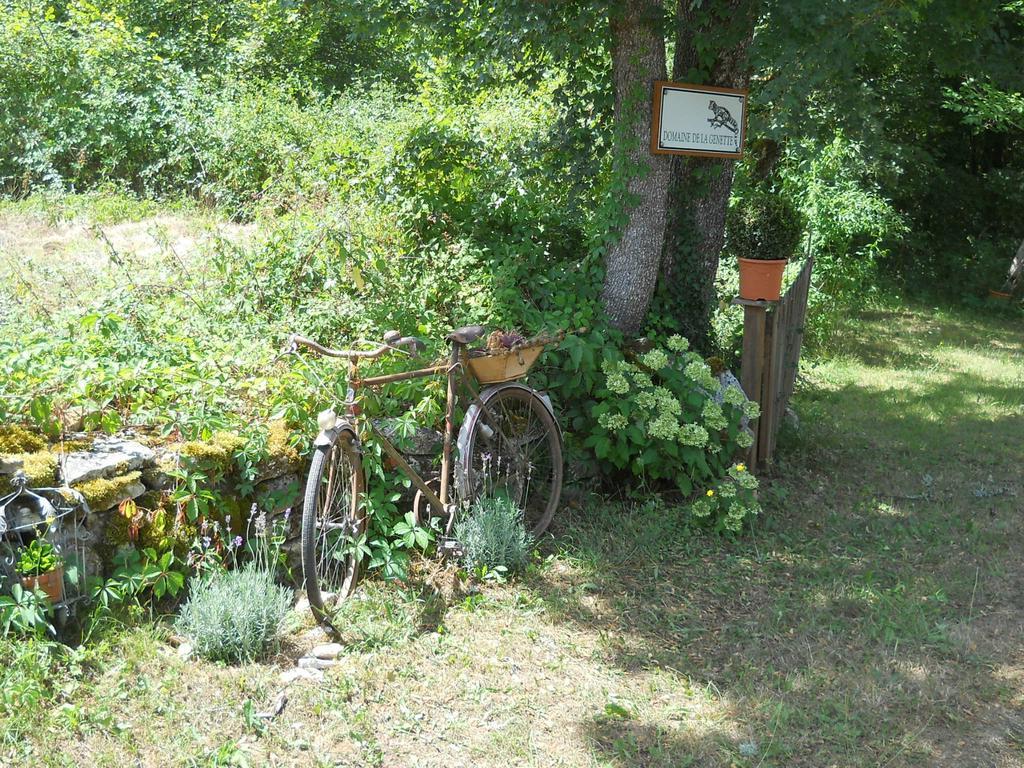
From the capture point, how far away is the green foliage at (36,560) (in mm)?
3207

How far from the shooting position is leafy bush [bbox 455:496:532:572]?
4.25 meters

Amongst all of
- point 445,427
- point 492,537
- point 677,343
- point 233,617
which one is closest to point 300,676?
point 233,617

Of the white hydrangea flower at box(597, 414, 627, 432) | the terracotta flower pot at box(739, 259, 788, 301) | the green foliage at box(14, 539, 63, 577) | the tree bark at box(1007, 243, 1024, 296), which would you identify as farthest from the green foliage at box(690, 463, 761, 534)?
the tree bark at box(1007, 243, 1024, 296)

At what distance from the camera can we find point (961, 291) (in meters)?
13.4

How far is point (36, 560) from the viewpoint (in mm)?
3229

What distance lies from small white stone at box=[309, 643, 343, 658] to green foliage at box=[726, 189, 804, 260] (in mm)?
5074

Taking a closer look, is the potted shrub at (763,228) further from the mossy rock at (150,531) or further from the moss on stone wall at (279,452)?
the mossy rock at (150,531)

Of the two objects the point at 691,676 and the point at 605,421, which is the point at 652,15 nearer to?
the point at 605,421

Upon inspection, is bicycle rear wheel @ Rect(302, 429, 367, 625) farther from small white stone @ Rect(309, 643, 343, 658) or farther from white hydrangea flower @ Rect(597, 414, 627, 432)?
white hydrangea flower @ Rect(597, 414, 627, 432)

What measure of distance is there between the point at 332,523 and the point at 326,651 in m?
0.54

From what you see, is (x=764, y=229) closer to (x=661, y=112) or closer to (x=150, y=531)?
(x=661, y=112)

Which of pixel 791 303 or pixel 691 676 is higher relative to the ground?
pixel 791 303

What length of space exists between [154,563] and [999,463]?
17.5ft

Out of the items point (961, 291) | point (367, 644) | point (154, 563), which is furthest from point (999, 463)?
point (961, 291)
